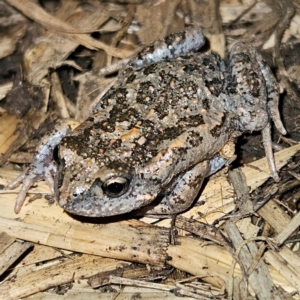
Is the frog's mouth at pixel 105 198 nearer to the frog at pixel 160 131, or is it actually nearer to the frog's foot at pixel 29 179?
the frog at pixel 160 131

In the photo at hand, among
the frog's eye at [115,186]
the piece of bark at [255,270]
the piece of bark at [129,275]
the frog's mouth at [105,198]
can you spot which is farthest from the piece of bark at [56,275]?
the piece of bark at [255,270]

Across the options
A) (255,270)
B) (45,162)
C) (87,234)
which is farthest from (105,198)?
(255,270)

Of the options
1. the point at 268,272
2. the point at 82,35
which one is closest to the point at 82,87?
the point at 82,35

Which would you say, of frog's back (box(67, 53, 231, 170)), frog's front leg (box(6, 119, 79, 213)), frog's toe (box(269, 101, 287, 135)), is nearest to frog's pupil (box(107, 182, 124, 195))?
frog's back (box(67, 53, 231, 170))

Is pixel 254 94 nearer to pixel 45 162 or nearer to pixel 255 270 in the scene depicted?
pixel 255 270

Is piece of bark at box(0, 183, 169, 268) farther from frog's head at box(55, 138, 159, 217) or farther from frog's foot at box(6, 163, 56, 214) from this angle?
frog's head at box(55, 138, 159, 217)

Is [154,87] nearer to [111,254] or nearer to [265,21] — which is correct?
[111,254]
